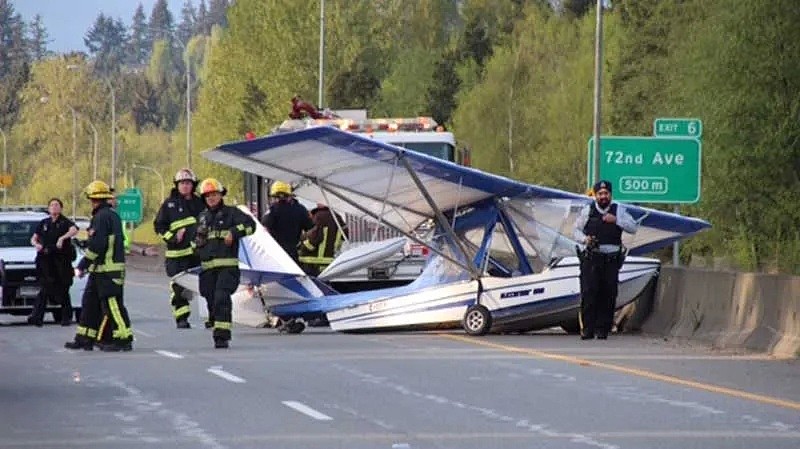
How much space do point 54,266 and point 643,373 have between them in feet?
42.8

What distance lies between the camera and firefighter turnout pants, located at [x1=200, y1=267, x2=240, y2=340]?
23.7 meters

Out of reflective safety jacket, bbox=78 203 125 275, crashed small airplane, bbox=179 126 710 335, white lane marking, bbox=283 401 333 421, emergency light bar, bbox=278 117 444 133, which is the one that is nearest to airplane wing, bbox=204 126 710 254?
crashed small airplane, bbox=179 126 710 335

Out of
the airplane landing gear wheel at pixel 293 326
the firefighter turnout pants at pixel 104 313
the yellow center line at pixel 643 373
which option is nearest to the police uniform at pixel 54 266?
the airplane landing gear wheel at pixel 293 326

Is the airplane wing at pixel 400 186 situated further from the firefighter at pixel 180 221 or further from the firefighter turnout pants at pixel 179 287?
the firefighter turnout pants at pixel 179 287

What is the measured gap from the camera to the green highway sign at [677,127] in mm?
35531

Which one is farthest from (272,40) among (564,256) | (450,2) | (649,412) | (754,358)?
(649,412)

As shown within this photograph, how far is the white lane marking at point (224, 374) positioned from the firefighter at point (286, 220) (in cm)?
785

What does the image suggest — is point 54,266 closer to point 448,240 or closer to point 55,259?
point 55,259

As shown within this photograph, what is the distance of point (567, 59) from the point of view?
9138cm

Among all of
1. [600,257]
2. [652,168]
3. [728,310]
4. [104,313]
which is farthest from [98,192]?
[652,168]

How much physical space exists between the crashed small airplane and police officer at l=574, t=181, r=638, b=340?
1.78ft

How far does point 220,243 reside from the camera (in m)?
24.1

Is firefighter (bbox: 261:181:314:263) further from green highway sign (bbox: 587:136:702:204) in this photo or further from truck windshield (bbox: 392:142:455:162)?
green highway sign (bbox: 587:136:702:204)

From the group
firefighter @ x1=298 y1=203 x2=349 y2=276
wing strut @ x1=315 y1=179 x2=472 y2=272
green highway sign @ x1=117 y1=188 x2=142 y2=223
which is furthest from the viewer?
→ green highway sign @ x1=117 y1=188 x2=142 y2=223
